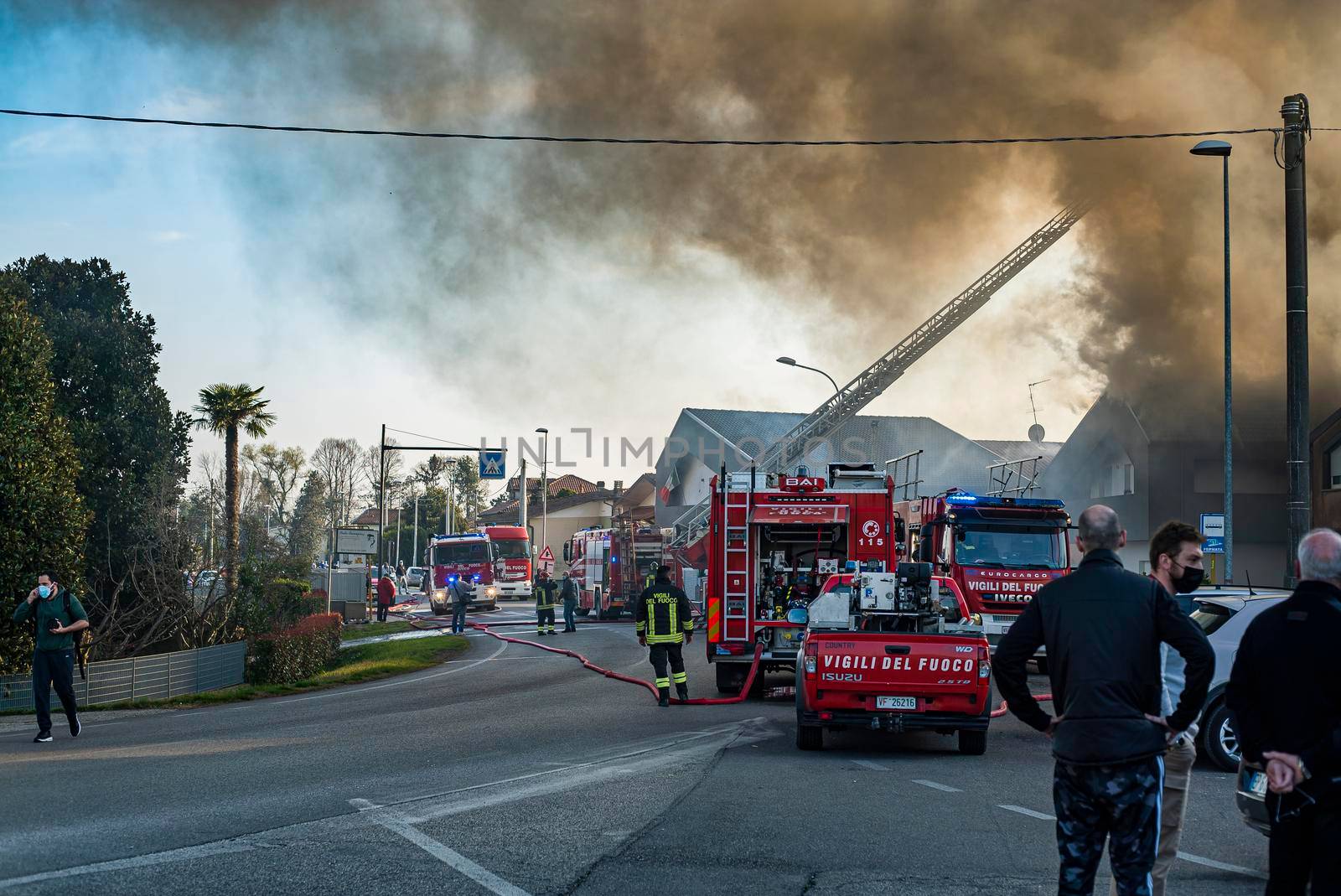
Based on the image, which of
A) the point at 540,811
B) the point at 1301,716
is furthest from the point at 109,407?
the point at 1301,716

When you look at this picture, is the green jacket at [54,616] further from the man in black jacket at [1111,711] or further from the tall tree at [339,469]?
the tall tree at [339,469]

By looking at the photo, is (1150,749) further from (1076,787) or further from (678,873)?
(678,873)

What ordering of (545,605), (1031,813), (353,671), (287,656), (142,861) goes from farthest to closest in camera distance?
(545,605), (353,671), (287,656), (1031,813), (142,861)

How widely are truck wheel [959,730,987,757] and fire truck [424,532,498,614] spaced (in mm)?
37807

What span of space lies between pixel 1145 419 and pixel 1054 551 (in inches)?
720

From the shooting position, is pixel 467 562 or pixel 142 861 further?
pixel 467 562

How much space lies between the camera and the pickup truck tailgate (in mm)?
10797

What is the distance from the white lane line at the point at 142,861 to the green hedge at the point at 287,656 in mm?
14318

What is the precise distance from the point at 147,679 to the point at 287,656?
154 inches

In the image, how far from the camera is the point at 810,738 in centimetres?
1109

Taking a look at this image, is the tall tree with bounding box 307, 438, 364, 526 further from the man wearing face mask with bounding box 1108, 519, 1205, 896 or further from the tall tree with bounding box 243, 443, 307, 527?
the man wearing face mask with bounding box 1108, 519, 1205, 896

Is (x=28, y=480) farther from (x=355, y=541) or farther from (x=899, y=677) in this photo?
(x=355, y=541)

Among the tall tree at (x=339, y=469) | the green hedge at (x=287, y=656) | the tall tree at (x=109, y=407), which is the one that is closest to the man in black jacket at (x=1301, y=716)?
the green hedge at (x=287, y=656)

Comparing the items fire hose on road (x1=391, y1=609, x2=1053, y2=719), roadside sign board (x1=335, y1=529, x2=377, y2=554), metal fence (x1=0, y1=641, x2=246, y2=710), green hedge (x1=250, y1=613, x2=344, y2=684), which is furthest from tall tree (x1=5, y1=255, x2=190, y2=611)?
roadside sign board (x1=335, y1=529, x2=377, y2=554)
